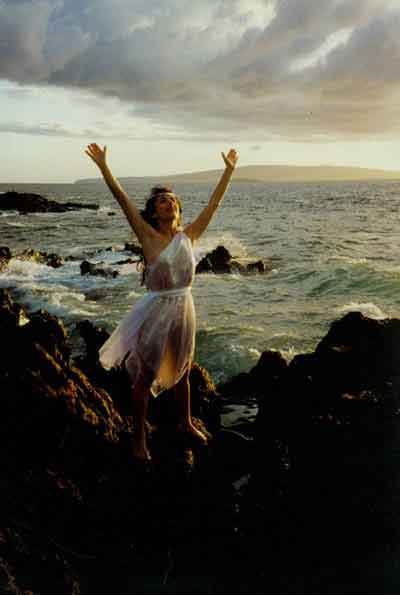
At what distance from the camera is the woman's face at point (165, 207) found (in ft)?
13.2

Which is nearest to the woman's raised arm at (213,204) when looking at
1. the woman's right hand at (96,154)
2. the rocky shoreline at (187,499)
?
the woman's right hand at (96,154)

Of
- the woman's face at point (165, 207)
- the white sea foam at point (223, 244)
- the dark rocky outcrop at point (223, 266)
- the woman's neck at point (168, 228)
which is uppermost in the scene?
the woman's face at point (165, 207)

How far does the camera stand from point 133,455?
3979mm

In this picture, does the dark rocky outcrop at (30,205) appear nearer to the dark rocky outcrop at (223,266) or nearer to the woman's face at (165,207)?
the dark rocky outcrop at (223,266)

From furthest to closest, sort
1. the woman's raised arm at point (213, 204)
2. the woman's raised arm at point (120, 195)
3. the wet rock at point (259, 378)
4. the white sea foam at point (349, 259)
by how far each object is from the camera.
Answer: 1. the white sea foam at point (349, 259)
2. the wet rock at point (259, 378)
3. the woman's raised arm at point (213, 204)
4. the woman's raised arm at point (120, 195)

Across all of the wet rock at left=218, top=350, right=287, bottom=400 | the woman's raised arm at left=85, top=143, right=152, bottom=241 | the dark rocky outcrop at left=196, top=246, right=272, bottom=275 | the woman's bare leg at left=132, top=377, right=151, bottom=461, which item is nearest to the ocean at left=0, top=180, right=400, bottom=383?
the dark rocky outcrop at left=196, top=246, right=272, bottom=275

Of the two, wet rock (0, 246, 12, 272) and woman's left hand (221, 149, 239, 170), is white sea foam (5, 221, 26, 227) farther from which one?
woman's left hand (221, 149, 239, 170)

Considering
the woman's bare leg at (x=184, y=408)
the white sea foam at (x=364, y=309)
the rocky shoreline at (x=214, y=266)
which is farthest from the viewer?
the rocky shoreline at (x=214, y=266)

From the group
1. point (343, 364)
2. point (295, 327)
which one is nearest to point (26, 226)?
point (295, 327)

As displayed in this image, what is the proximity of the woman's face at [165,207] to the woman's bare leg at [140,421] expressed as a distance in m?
1.20

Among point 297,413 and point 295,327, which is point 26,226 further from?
point 297,413

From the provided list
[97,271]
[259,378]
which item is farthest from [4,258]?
[259,378]

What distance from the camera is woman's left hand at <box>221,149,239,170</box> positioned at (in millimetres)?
4477

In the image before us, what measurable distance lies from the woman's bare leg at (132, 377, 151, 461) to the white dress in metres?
0.08
